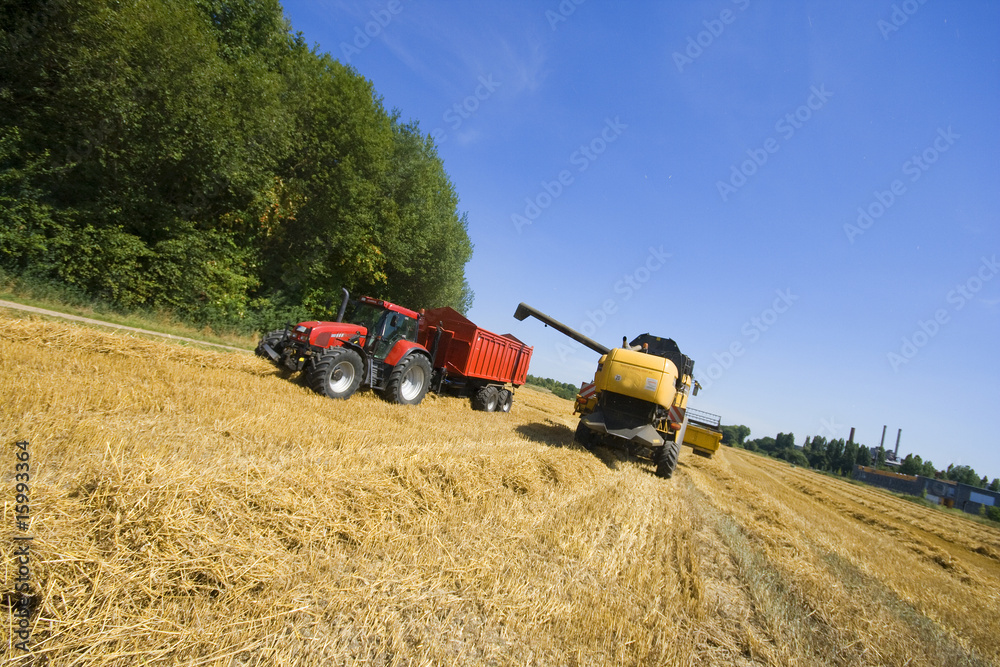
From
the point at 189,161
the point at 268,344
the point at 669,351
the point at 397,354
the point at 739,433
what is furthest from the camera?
the point at 739,433

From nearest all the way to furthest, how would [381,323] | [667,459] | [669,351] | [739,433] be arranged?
[667,459] < [381,323] < [669,351] < [739,433]

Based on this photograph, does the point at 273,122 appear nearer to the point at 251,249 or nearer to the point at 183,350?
the point at 251,249

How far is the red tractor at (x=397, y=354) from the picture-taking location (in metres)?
8.27

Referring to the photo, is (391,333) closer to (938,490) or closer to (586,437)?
(586,437)

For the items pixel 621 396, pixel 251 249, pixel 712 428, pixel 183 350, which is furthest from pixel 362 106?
pixel 712 428

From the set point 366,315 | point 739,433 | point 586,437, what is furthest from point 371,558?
point 739,433

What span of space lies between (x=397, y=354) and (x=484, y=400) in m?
3.50

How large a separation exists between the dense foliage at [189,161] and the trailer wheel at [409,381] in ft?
27.5

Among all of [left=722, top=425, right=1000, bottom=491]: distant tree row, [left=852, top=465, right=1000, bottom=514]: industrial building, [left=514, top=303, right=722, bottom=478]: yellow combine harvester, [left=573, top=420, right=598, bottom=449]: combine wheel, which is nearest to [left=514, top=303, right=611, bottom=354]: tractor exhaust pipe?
[left=514, top=303, right=722, bottom=478]: yellow combine harvester

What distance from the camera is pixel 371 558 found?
302 centimetres

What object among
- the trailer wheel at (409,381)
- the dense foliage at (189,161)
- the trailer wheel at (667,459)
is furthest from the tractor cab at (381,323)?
the dense foliage at (189,161)

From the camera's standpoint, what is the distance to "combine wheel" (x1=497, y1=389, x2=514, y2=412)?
13.0m

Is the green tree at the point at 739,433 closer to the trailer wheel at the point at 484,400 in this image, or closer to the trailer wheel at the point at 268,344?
the trailer wheel at the point at 484,400

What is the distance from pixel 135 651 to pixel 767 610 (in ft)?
13.4
